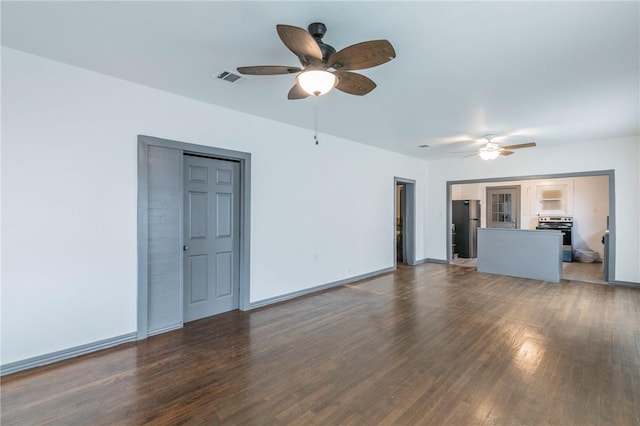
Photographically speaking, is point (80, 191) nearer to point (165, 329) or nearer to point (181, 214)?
point (181, 214)

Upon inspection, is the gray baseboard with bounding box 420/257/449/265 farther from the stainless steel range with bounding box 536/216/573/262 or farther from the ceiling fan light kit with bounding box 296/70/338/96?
the ceiling fan light kit with bounding box 296/70/338/96

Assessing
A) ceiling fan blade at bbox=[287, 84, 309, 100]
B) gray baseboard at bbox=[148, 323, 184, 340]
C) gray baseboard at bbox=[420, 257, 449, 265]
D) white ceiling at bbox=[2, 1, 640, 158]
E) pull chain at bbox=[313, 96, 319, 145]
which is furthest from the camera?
gray baseboard at bbox=[420, 257, 449, 265]

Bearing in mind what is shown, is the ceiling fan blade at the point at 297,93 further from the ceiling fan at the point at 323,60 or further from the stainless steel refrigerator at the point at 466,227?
the stainless steel refrigerator at the point at 466,227

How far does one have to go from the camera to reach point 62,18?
7.14ft

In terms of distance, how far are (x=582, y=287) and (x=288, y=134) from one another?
18.9ft

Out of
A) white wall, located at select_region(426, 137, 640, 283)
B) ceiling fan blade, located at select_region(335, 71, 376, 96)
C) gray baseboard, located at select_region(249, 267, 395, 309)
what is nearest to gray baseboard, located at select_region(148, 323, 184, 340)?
gray baseboard, located at select_region(249, 267, 395, 309)

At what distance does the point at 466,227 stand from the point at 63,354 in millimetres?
8813

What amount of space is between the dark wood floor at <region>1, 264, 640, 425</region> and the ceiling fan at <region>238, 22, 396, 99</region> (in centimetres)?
230

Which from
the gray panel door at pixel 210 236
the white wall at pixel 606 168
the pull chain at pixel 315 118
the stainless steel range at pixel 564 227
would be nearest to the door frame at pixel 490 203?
the stainless steel range at pixel 564 227

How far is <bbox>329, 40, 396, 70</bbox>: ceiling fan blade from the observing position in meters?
1.94

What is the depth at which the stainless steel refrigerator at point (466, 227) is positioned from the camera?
8828mm

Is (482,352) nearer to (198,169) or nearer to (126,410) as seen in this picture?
(126,410)

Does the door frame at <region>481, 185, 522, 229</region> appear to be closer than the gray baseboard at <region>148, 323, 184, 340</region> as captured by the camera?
No

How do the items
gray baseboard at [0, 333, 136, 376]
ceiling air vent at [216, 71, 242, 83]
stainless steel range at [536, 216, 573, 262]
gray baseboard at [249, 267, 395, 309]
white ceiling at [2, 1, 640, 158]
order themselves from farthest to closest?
stainless steel range at [536, 216, 573, 262]
gray baseboard at [249, 267, 395, 309]
ceiling air vent at [216, 71, 242, 83]
gray baseboard at [0, 333, 136, 376]
white ceiling at [2, 1, 640, 158]
